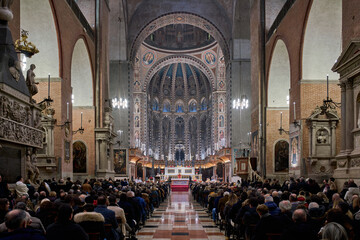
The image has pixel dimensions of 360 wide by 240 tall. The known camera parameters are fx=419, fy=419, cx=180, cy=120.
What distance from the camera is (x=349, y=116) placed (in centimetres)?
1134

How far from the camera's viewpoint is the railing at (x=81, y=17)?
59.1ft

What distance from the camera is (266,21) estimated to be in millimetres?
22656

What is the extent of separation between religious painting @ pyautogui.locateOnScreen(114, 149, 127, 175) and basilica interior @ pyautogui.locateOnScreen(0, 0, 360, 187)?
8cm

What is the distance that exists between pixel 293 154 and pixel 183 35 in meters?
31.6

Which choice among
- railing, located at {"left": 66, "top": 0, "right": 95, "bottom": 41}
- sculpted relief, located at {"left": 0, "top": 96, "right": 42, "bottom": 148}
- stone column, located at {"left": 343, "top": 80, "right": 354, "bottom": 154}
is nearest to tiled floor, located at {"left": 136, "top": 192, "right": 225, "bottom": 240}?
sculpted relief, located at {"left": 0, "top": 96, "right": 42, "bottom": 148}

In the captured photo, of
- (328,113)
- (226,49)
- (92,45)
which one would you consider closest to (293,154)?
(328,113)

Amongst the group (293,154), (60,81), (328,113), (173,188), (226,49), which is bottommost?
(173,188)

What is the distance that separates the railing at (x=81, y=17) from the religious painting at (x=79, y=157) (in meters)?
5.60

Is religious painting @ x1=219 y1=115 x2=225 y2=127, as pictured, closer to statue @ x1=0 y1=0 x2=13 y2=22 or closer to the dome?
the dome

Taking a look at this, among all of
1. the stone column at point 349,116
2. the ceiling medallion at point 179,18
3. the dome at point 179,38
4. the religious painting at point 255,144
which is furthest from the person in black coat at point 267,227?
the dome at point 179,38

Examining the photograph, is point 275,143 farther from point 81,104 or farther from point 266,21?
point 81,104

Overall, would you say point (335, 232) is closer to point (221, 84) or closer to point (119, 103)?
point (119, 103)

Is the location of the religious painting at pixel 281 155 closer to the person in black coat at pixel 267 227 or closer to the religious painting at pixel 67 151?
the religious painting at pixel 67 151

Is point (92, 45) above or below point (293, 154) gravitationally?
above
